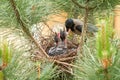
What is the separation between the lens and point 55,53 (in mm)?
908

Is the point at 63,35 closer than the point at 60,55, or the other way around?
the point at 60,55

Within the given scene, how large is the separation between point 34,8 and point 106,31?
39 cm

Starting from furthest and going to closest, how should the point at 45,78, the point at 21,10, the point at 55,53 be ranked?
the point at 55,53, the point at 21,10, the point at 45,78

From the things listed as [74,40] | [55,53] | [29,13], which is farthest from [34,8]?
[74,40]

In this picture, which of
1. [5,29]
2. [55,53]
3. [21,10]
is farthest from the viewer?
[55,53]

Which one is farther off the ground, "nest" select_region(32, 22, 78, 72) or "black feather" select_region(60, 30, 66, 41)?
"black feather" select_region(60, 30, 66, 41)

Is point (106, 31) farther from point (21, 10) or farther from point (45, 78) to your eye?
point (21, 10)

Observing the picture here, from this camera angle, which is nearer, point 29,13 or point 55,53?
point 29,13

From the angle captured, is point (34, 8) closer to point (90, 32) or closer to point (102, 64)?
point (90, 32)

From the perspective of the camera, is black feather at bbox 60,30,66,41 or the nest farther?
black feather at bbox 60,30,66,41

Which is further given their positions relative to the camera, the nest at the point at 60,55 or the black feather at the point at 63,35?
the black feather at the point at 63,35

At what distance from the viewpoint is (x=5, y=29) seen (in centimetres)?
77

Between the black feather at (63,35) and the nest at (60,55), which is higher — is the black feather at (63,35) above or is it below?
above

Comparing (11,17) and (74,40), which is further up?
(11,17)
